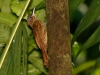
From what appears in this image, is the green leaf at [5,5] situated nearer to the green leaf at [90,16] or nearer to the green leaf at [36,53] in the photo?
the green leaf at [36,53]

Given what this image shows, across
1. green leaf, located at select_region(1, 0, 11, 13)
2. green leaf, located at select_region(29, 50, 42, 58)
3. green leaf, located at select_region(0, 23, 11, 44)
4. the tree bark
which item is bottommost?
green leaf, located at select_region(29, 50, 42, 58)

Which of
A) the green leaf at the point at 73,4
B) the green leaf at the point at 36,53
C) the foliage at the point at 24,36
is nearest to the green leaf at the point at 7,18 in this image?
the foliage at the point at 24,36

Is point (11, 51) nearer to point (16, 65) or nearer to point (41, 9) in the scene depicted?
point (16, 65)

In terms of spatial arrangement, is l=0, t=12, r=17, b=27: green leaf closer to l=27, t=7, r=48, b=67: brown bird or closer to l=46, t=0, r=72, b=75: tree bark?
l=27, t=7, r=48, b=67: brown bird

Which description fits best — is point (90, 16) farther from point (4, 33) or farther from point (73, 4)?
point (4, 33)

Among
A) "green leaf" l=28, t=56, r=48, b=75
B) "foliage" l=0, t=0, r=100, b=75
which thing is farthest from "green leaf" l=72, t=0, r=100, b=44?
"green leaf" l=28, t=56, r=48, b=75
